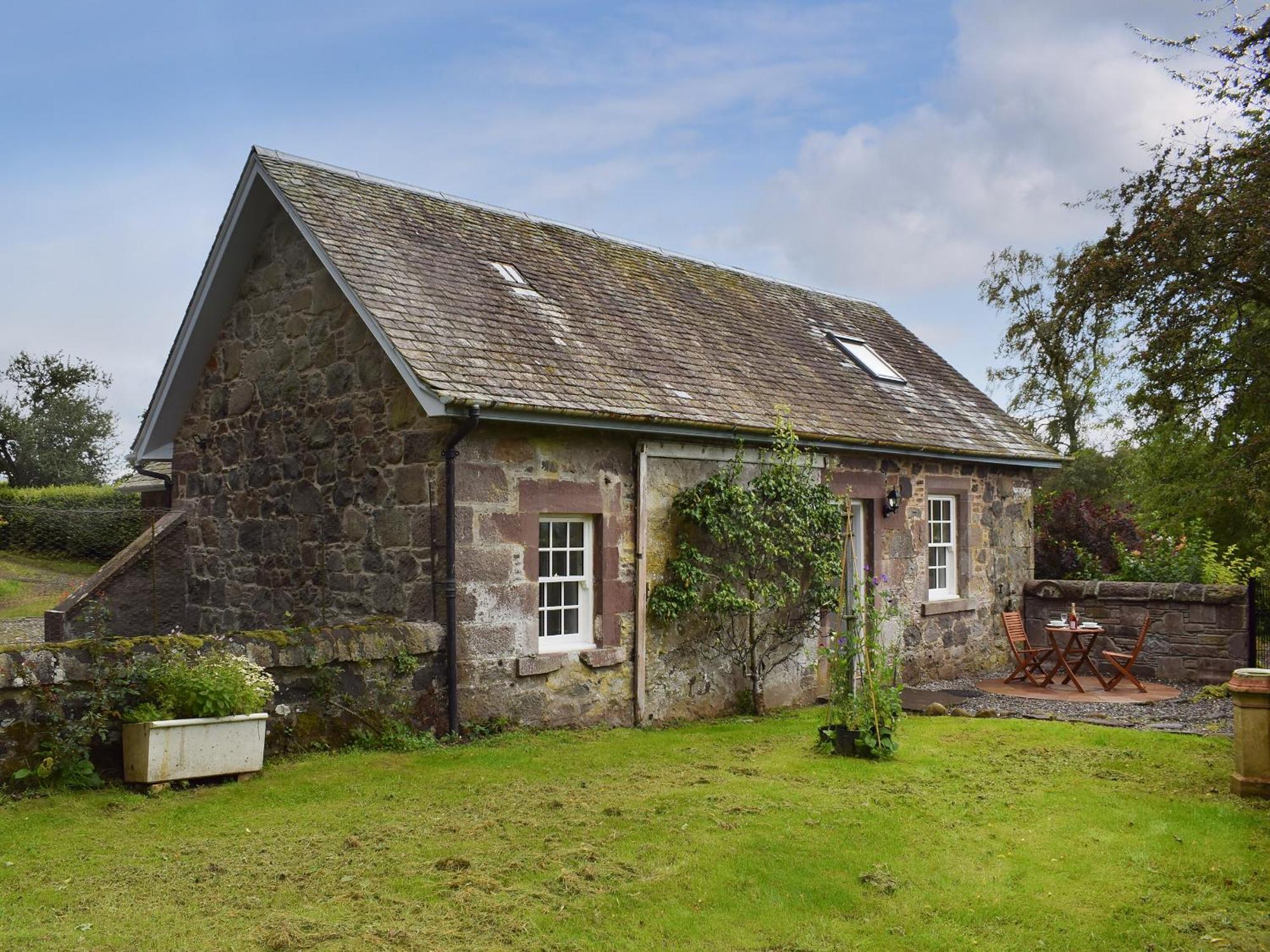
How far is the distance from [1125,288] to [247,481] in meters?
11.2

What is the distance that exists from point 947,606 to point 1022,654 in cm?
125

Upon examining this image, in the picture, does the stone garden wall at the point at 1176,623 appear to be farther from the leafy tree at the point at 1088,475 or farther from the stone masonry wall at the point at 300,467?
the leafy tree at the point at 1088,475

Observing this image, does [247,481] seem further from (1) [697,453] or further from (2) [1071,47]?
(2) [1071,47]

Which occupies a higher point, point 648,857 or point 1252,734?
point 1252,734

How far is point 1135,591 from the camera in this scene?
15.4 m

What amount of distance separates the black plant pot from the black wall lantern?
17.6 ft

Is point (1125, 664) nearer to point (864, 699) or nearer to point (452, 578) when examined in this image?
point (864, 699)

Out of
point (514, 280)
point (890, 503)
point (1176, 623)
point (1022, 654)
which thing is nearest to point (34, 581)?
point (514, 280)

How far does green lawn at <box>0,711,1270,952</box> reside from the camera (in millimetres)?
5301

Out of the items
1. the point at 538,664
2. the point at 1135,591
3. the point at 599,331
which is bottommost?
the point at 538,664

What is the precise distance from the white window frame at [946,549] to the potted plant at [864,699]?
6.16 metres

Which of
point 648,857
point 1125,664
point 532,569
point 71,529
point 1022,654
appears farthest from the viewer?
point 71,529

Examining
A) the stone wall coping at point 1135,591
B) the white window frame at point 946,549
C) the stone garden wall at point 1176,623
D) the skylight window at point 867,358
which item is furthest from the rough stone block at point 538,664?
the stone wall coping at point 1135,591

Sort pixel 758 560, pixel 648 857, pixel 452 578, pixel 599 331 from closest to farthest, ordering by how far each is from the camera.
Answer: pixel 648 857 → pixel 452 578 → pixel 758 560 → pixel 599 331
